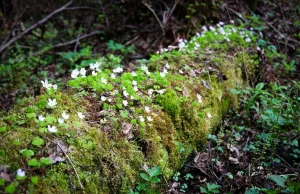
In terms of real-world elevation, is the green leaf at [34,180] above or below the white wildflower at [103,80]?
below

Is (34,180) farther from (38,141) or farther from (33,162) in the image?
(38,141)

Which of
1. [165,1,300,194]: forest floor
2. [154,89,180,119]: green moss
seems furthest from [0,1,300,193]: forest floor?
Result: [154,89,180,119]: green moss

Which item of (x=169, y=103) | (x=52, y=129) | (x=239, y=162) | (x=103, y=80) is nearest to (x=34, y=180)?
(x=52, y=129)

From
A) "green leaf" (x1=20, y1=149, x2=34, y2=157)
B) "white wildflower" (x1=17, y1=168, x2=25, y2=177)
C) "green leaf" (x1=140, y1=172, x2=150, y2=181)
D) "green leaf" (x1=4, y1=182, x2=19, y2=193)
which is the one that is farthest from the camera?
"green leaf" (x1=140, y1=172, x2=150, y2=181)

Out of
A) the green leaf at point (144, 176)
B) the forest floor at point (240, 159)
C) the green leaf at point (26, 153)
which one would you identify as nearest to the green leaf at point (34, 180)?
the green leaf at point (26, 153)

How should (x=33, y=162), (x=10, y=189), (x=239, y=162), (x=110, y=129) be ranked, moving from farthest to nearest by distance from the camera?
(x=239, y=162) → (x=110, y=129) → (x=33, y=162) → (x=10, y=189)

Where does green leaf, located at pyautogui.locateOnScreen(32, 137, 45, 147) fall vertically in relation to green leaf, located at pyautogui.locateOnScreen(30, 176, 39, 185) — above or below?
above

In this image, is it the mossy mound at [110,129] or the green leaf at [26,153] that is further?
the mossy mound at [110,129]

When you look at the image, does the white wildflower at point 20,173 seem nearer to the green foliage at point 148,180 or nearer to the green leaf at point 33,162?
the green leaf at point 33,162

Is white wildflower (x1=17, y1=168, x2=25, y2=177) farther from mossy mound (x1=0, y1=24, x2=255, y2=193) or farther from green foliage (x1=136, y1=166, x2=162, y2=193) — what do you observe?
green foliage (x1=136, y1=166, x2=162, y2=193)

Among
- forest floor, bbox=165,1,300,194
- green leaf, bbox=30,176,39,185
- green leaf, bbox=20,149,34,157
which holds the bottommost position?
forest floor, bbox=165,1,300,194
